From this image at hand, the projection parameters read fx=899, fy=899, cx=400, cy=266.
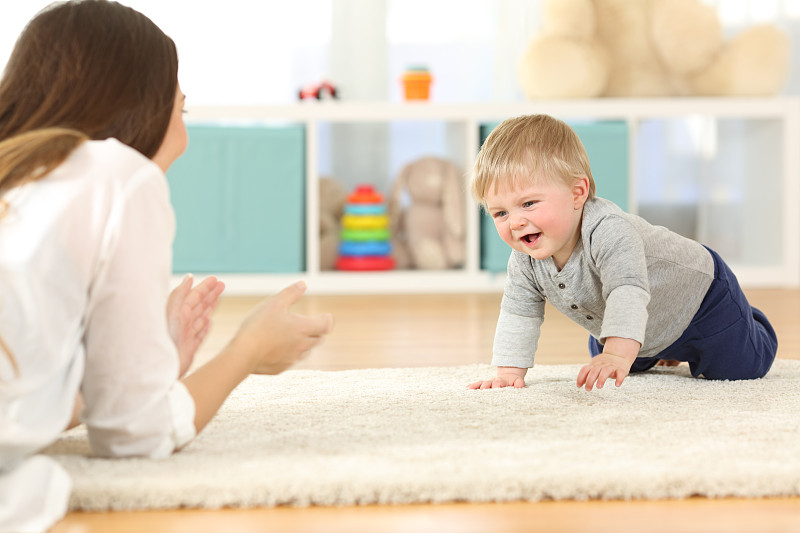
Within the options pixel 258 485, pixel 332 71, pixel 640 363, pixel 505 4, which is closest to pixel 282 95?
pixel 332 71

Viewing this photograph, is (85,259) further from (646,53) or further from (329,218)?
(646,53)

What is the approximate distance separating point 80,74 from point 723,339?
84 cm

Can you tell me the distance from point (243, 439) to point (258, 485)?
0.52 feet

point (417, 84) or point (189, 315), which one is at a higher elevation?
point (417, 84)

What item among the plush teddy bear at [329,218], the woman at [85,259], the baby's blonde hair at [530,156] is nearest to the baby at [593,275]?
the baby's blonde hair at [530,156]

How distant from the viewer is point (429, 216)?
279 centimetres

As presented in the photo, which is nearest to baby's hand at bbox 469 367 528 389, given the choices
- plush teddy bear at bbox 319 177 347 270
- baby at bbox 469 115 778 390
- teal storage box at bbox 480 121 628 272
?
baby at bbox 469 115 778 390

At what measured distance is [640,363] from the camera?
126 cm

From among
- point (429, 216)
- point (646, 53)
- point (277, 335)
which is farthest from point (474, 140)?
point (277, 335)

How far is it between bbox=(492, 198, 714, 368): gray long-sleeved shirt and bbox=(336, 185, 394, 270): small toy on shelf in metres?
1.54

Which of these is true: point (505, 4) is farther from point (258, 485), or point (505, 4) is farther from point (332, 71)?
point (258, 485)

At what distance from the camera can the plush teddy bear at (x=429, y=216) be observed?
8.96 feet

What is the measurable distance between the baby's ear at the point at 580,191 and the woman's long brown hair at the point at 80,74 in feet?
1.75

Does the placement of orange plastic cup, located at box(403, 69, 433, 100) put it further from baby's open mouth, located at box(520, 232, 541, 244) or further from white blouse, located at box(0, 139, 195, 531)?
white blouse, located at box(0, 139, 195, 531)
